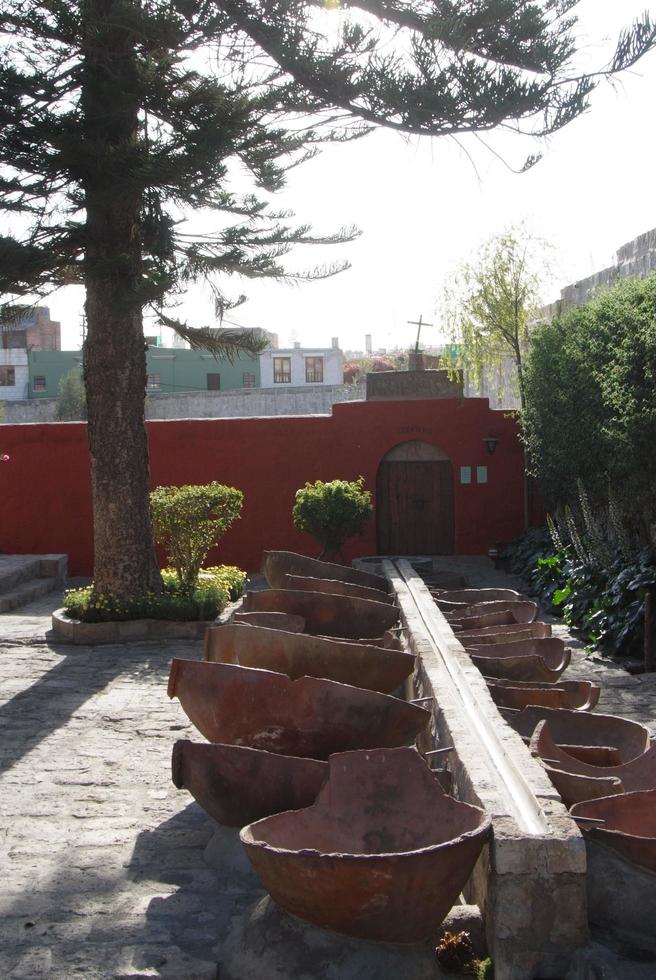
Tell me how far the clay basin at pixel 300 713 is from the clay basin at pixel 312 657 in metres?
0.57

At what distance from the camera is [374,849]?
136 inches

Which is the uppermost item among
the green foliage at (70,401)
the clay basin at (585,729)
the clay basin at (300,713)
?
the green foliage at (70,401)

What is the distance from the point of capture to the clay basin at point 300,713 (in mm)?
4223

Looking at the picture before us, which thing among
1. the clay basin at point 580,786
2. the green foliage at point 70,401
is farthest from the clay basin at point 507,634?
the green foliage at point 70,401

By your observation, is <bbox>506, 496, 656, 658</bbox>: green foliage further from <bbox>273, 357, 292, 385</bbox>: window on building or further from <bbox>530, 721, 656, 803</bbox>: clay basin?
<bbox>273, 357, 292, 385</bbox>: window on building

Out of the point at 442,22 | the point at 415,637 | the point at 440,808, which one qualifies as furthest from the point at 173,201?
the point at 440,808

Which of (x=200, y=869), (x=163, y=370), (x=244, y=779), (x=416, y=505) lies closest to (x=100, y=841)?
(x=200, y=869)

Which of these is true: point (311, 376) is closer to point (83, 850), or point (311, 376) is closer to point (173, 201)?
point (173, 201)

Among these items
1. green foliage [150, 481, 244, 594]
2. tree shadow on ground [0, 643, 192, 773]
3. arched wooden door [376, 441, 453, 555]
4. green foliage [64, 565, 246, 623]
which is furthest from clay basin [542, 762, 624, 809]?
arched wooden door [376, 441, 453, 555]

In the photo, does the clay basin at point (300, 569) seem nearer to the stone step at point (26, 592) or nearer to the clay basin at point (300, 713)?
the clay basin at point (300, 713)

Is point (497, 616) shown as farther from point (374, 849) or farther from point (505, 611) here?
point (374, 849)

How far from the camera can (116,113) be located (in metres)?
9.15

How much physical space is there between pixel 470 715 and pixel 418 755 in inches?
36.6

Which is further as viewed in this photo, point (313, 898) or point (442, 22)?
point (442, 22)
